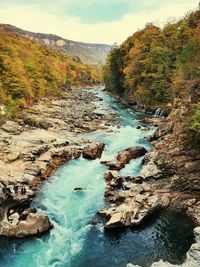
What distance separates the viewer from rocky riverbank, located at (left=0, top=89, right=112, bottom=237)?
60.6 feet

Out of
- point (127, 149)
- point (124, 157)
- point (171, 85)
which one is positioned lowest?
point (124, 157)

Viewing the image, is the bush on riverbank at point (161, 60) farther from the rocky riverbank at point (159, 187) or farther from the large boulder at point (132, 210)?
the large boulder at point (132, 210)

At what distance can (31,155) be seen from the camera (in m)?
28.1

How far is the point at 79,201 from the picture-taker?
71.7ft

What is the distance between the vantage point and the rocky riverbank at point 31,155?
18.5 meters

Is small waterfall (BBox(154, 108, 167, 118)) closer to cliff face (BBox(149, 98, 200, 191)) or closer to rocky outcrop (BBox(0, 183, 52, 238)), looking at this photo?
cliff face (BBox(149, 98, 200, 191))

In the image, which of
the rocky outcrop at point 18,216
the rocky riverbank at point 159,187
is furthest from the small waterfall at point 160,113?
the rocky outcrop at point 18,216

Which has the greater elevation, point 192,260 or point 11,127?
point 192,260

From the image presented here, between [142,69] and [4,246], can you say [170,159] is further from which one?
[142,69]

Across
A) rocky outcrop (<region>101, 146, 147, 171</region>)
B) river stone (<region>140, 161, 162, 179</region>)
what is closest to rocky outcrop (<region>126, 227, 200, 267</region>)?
river stone (<region>140, 161, 162, 179</region>)

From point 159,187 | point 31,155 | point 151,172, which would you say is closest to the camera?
point 159,187

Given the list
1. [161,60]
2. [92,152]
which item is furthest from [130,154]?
[161,60]

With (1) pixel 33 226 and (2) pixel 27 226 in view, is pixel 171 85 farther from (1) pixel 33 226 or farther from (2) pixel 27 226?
→ (2) pixel 27 226

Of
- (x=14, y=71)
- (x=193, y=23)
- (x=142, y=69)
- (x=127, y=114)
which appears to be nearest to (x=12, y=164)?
(x=14, y=71)
